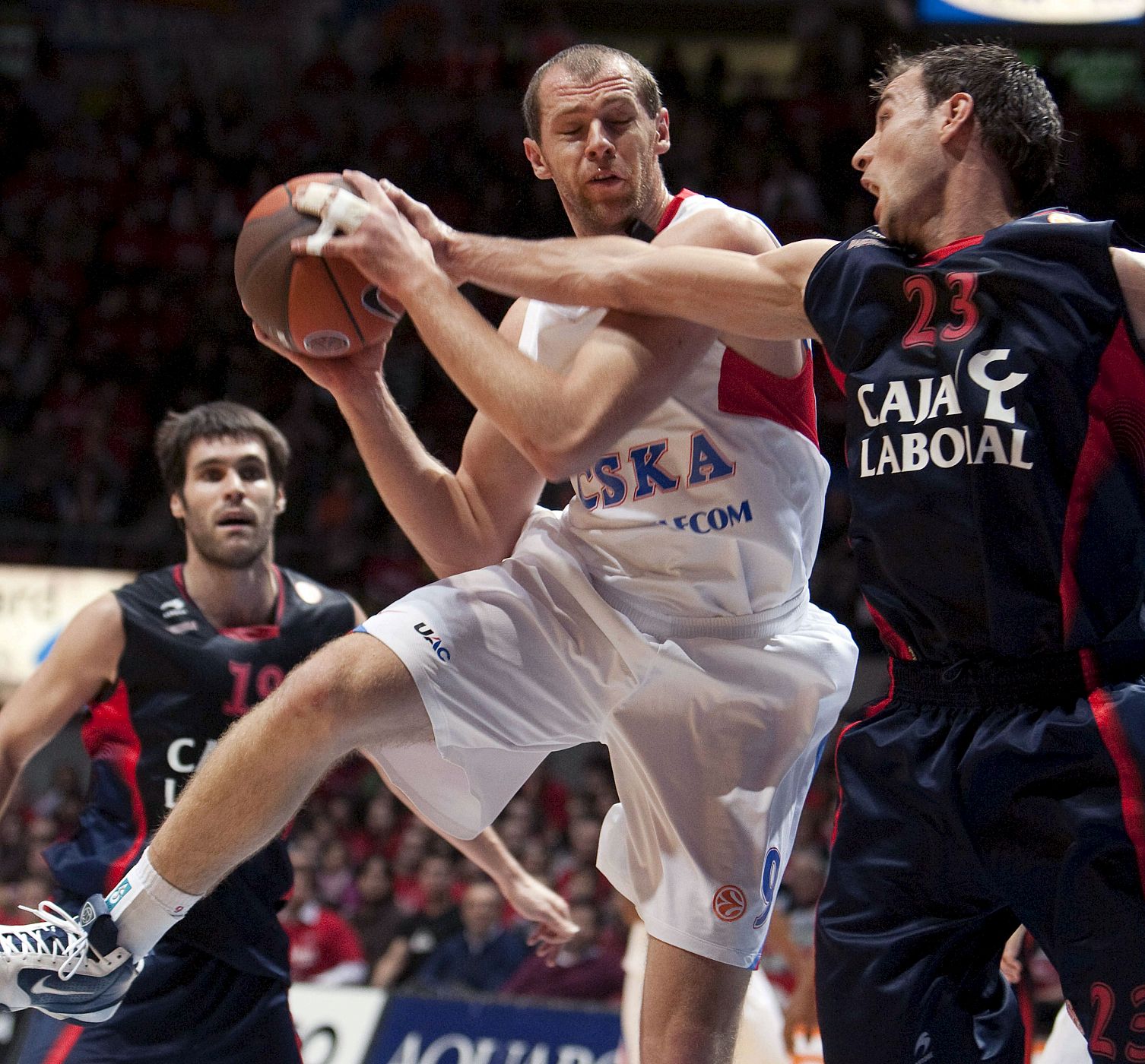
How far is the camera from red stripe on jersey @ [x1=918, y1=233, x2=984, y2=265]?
2.64 meters

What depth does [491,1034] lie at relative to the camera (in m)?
5.98

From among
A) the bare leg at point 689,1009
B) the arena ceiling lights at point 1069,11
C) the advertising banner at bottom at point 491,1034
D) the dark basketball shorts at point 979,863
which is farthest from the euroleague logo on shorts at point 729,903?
the arena ceiling lights at point 1069,11

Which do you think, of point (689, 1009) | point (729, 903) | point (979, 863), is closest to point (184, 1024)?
point (689, 1009)

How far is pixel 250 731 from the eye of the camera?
2895mm

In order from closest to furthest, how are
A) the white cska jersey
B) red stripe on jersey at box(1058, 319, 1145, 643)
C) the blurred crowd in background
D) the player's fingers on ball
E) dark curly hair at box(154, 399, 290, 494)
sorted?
red stripe on jersey at box(1058, 319, 1145, 643) < the player's fingers on ball < the white cska jersey < dark curly hair at box(154, 399, 290, 494) < the blurred crowd in background

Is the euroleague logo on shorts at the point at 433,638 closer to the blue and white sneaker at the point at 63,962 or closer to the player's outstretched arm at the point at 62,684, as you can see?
the blue and white sneaker at the point at 63,962

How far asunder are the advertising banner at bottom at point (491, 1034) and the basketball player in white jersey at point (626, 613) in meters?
2.89

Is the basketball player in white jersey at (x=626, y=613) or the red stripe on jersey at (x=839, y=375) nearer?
the red stripe on jersey at (x=839, y=375)

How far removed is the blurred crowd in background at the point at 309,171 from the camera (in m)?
10.8

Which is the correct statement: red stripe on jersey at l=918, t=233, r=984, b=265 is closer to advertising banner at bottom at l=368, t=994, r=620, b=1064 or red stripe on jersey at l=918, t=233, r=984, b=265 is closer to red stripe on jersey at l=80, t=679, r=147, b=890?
red stripe on jersey at l=80, t=679, r=147, b=890

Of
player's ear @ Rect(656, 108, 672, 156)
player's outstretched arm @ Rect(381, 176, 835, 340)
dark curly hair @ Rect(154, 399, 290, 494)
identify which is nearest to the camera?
player's outstretched arm @ Rect(381, 176, 835, 340)

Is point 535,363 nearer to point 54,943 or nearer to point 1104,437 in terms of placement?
point 1104,437

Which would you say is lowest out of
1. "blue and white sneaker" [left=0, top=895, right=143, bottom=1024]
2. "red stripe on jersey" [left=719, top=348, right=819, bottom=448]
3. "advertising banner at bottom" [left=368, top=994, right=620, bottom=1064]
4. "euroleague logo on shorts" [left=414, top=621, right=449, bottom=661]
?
"advertising banner at bottom" [left=368, top=994, right=620, bottom=1064]

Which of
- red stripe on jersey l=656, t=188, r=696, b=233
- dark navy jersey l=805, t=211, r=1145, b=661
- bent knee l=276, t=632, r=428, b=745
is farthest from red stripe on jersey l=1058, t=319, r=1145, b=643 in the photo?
bent knee l=276, t=632, r=428, b=745
